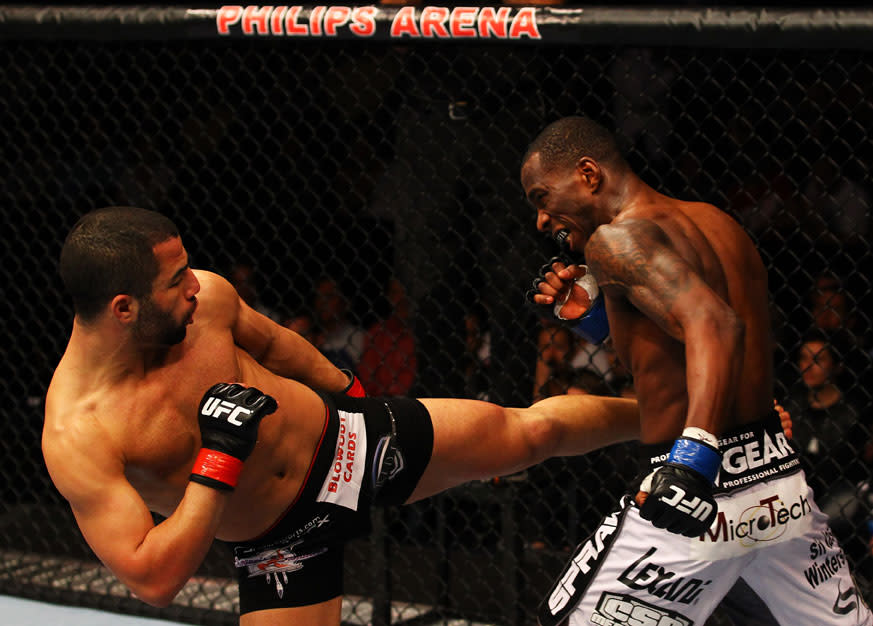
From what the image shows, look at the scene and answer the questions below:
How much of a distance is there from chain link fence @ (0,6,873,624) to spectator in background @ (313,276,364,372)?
1 centimetres

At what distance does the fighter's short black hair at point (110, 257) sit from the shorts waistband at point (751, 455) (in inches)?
35.3

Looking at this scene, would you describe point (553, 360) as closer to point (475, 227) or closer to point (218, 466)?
point (475, 227)

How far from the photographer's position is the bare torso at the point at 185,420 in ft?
5.72

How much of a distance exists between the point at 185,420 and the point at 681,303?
0.86 m

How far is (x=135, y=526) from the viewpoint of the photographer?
5.41 ft

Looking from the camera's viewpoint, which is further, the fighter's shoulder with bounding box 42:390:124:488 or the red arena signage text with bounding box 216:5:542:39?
the red arena signage text with bounding box 216:5:542:39

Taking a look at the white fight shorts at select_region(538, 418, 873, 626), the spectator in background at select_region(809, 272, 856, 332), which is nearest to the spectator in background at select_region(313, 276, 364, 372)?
the spectator in background at select_region(809, 272, 856, 332)

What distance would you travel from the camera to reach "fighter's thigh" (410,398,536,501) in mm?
2053

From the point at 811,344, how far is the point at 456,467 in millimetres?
1226

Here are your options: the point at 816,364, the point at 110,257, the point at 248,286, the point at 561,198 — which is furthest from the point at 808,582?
the point at 248,286

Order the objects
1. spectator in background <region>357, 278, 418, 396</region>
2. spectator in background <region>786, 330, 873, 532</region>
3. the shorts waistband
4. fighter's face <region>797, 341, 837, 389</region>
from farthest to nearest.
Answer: spectator in background <region>357, 278, 418, 396</region>, fighter's face <region>797, 341, 837, 389</region>, spectator in background <region>786, 330, 873, 532</region>, the shorts waistband

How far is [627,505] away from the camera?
5.69 ft

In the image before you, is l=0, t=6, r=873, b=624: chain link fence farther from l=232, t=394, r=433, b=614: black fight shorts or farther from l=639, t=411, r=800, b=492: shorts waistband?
l=639, t=411, r=800, b=492: shorts waistband

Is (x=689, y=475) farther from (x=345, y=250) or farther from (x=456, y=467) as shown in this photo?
(x=345, y=250)
